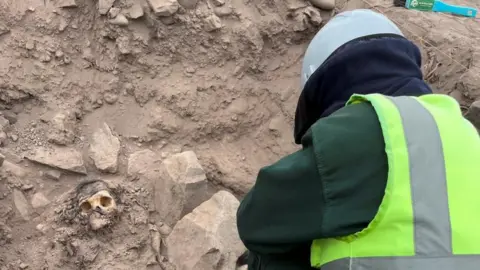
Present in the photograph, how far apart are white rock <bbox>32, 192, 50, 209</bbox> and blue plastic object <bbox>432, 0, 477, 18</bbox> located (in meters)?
2.53

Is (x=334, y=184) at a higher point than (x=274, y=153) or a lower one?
higher

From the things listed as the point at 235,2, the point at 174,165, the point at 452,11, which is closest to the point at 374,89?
the point at 174,165

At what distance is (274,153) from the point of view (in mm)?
2898

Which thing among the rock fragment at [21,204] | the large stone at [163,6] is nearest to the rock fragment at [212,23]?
the large stone at [163,6]

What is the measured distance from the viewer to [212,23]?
285cm

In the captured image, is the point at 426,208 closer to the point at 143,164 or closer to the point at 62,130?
the point at 143,164

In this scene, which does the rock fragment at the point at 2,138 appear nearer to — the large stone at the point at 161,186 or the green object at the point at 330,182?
the large stone at the point at 161,186

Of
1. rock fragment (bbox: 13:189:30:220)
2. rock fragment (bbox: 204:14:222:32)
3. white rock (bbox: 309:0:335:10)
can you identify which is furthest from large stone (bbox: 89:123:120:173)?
white rock (bbox: 309:0:335:10)

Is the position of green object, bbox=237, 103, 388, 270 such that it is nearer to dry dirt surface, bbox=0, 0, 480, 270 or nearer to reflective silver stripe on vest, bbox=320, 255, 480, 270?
reflective silver stripe on vest, bbox=320, 255, 480, 270

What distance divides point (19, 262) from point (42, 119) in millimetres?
663

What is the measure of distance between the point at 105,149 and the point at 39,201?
37cm

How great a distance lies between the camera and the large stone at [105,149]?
253 centimetres

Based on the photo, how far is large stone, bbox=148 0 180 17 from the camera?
273 centimetres

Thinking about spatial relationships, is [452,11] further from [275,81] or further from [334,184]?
[334,184]
